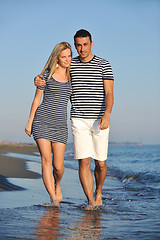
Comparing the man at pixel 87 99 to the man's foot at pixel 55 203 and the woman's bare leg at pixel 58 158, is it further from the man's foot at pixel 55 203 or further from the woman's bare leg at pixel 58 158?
the man's foot at pixel 55 203

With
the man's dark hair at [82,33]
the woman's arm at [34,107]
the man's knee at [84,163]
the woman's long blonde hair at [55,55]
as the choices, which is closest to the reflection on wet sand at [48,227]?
the man's knee at [84,163]

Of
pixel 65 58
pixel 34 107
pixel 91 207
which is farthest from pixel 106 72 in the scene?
pixel 91 207

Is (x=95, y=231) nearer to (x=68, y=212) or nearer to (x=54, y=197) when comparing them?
(x=68, y=212)

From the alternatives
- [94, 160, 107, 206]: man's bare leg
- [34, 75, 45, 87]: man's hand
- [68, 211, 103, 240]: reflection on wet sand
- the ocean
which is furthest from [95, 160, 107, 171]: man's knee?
[34, 75, 45, 87]: man's hand

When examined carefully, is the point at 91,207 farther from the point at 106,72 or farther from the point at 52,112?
the point at 106,72

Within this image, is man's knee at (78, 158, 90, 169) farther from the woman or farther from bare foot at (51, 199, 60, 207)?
bare foot at (51, 199, 60, 207)

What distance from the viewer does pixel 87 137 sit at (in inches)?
190

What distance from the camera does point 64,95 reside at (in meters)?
4.66

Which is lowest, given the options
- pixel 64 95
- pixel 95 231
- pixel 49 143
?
pixel 95 231

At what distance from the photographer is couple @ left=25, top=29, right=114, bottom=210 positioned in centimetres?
463

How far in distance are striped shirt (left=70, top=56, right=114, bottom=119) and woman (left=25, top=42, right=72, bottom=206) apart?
124 millimetres

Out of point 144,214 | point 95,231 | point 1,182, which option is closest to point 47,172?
point 144,214

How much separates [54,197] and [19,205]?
448 mm

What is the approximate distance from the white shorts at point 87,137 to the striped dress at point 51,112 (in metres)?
0.24
